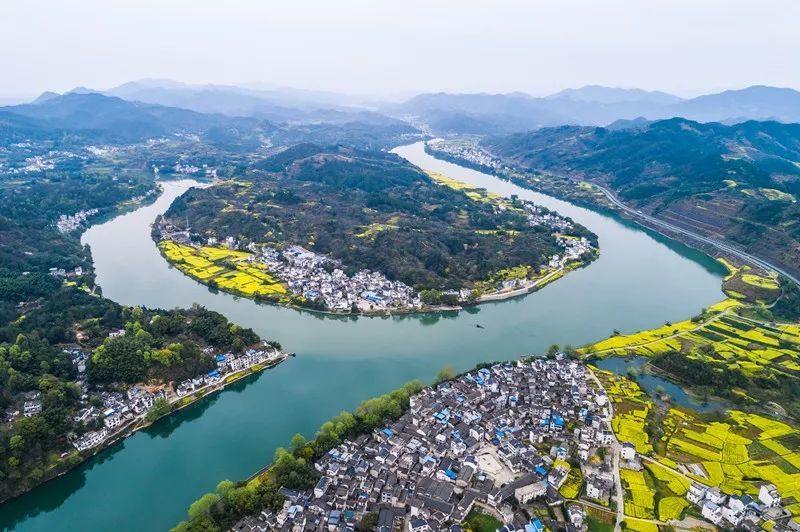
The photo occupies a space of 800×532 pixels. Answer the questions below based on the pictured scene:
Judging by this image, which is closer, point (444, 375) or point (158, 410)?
point (158, 410)

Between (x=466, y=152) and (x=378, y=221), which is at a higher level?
(x=466, y=152)

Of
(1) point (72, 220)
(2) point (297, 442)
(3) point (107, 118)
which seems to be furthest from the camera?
(3) point (107, 118)

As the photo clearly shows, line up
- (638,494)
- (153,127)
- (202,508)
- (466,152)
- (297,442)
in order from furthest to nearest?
(153,127)
(466,152)
(297,442)
(638,494)
(202,508)

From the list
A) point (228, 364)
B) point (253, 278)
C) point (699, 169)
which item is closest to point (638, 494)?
point (228, 364)

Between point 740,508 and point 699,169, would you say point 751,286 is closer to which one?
point 740,508

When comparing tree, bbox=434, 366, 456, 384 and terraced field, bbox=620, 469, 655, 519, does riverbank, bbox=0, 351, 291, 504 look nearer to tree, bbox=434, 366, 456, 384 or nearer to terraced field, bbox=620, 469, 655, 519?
tree, bbox=434, 366, 456, 384

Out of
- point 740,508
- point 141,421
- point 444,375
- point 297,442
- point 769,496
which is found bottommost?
point 141,421

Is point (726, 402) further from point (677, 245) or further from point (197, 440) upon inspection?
point (677, 245)
